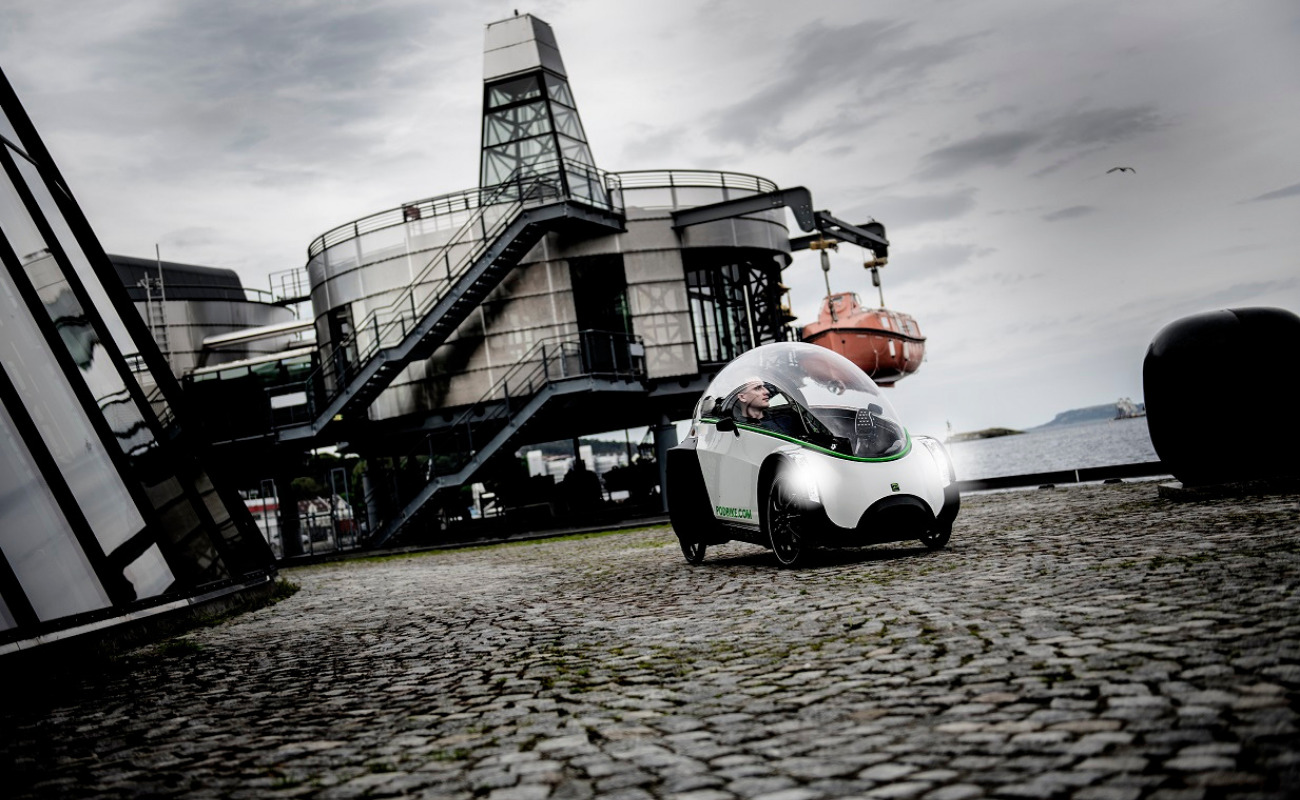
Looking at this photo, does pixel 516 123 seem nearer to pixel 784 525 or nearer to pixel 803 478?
pixel 784 525

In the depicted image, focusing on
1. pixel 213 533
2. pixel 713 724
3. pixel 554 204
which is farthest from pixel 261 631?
pixel 554 204

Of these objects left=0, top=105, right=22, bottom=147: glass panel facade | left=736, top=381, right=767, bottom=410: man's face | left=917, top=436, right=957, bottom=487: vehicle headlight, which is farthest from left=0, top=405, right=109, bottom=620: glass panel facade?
left=917, top=436, right=957, bottom=487: vehicle headlight

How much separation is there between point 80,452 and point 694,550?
21.9 ft

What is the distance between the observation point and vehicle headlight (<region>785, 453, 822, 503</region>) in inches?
400

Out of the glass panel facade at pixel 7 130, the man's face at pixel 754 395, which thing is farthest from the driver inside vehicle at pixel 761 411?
the glass panel facade at pixel 7 130

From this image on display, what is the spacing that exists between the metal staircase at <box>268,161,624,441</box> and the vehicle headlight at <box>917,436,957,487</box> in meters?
18.8

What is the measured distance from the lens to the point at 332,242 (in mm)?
33781

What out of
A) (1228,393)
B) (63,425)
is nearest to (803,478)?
(1228,393)

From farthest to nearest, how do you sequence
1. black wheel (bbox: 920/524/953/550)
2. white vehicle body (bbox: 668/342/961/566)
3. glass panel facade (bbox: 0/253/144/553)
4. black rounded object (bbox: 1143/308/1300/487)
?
black rounded object (bbox: 1143/308/1300/487), black wheel (bbox: 920/524/953/550), white vehicle body (bbox: 668/342/961/566), glass panel facade (bbox: 0/253/144/553)

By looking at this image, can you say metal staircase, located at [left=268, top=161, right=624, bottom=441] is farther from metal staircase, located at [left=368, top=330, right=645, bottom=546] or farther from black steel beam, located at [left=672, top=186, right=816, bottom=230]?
metal staircase, located at [left=368, top=330, right=645, bottom=546]

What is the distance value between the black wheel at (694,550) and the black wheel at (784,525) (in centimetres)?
199

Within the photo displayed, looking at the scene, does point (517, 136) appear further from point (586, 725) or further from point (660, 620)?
point (586, 725)

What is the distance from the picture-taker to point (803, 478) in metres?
10.3

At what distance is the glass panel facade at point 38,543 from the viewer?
8508mm
